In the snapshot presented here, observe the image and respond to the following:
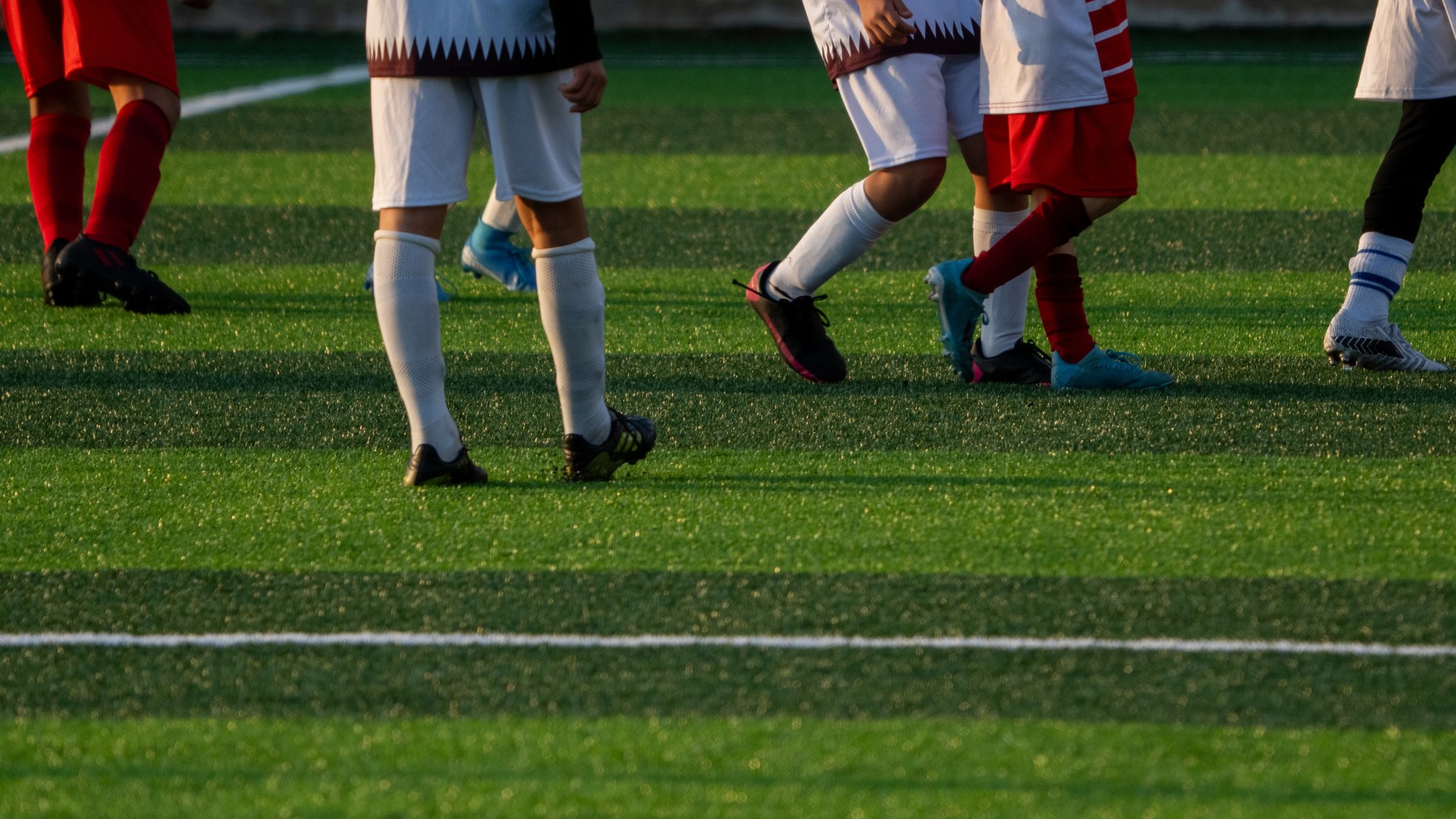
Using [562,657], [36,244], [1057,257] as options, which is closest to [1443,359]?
[1057,257]

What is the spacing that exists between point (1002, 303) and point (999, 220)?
194 millimetres

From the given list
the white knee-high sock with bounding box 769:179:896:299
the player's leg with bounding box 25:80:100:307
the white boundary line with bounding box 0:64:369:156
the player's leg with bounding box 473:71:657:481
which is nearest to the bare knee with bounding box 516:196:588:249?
the player's leg with bounding box 473:71:657:481

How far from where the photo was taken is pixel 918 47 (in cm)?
386

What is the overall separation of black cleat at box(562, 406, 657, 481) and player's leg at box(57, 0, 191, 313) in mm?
2377

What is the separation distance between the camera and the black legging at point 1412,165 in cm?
423

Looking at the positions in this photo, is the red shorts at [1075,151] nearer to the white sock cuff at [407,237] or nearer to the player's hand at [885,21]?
the player's hand at [885,21]

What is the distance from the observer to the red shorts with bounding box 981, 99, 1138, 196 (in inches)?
147

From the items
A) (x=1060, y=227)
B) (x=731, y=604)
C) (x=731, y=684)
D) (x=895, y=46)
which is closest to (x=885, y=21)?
(x=895, y=46)

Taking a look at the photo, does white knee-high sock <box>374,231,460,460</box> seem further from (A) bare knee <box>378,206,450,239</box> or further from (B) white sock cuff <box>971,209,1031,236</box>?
(B) white sock cuff <box>971,209,1031,236</box>

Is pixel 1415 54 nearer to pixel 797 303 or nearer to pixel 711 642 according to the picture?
pixel 797 303

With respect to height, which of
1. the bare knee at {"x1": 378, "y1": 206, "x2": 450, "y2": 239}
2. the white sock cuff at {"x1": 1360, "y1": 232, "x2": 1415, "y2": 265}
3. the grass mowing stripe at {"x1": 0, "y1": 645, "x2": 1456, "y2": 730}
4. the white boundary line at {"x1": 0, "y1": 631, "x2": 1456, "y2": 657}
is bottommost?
the white sock cuff at {"x1": 1360, "y1": 232, "x2": 1415, "y2": 265}

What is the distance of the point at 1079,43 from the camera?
3.72 metres

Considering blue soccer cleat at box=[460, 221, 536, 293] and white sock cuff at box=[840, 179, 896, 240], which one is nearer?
white sock cuff at box=[840, 179, 896, 240]

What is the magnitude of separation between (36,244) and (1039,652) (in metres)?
5.23
